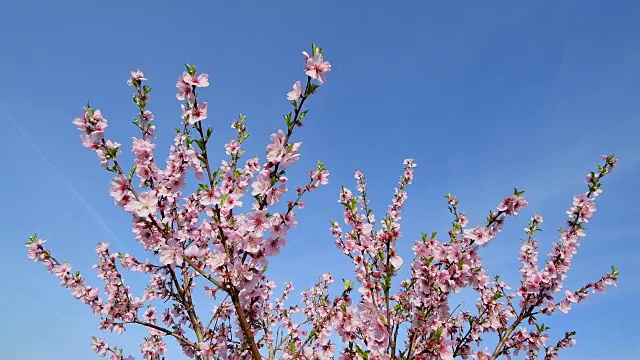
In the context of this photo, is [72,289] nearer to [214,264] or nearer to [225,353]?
[225,353]

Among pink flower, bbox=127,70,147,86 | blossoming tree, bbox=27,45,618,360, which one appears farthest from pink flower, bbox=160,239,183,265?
pink flower, bbox=127,70,147,86

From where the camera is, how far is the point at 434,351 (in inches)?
171

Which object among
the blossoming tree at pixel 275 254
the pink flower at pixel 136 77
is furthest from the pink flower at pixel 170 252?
the pink flower at pixel 136 77

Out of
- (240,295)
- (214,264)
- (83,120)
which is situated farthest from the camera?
(83,120)

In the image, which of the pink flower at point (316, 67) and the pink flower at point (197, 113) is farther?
the pink flower at point (197, 113)

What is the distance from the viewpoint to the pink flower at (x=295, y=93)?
415cm

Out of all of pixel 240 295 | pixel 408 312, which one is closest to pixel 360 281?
pixel 408 312

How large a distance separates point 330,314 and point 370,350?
128cm

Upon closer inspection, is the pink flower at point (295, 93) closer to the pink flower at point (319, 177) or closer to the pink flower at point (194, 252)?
the pink flower at point (319, 177)

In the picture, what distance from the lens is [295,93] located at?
4.18m

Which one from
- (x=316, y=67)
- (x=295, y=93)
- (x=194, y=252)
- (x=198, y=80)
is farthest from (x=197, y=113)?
(x=194, y=252)

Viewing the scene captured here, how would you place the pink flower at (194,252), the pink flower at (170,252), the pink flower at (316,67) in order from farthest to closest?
the pink flower at (194,252)
the pink flower at (170,252)
the pink flower at (316,67)

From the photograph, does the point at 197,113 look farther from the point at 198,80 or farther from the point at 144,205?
the point at 144,205

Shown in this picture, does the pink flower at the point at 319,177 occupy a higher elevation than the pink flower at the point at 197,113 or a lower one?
lower
